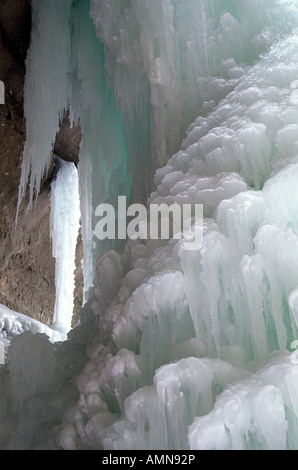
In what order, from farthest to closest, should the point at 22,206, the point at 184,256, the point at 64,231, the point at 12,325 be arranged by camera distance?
the point at 64,231 → the point at 22,206 → the point at 12,325 → the point at 184,256

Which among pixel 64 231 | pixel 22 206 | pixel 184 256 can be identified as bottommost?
pixel 184 256

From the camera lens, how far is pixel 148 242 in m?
2.41

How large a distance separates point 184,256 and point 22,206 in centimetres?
448

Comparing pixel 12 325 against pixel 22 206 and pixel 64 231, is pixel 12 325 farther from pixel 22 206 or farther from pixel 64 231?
pixel 64 231

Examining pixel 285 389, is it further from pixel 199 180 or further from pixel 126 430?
pixel 199 180

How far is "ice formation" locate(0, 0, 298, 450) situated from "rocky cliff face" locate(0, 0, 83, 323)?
3.87ft

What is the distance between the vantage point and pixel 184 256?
1920mm

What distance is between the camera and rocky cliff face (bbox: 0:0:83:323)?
15.9 feet

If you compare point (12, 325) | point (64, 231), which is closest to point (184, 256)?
point (12, 325)

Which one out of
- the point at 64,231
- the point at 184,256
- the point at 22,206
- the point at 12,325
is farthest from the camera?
the point at 64,231

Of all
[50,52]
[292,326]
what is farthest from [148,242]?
[50,52]

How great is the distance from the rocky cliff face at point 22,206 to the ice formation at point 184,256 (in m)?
1.18

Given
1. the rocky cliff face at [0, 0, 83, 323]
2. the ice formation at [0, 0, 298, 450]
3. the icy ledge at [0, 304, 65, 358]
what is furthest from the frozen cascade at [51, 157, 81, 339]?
the ice formation at [0, 0, 298, 450]

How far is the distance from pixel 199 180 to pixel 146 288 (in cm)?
62
